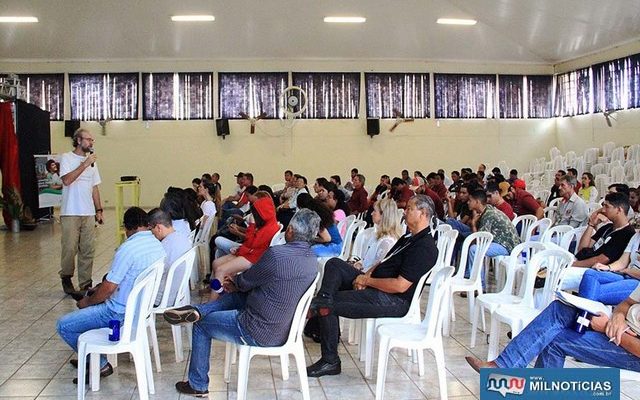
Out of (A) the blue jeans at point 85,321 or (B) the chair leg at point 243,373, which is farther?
(A) the blue jeans at point 85,321

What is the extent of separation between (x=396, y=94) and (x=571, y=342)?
15.6m

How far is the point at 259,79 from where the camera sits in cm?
1795

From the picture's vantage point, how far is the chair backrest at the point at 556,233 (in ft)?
18.6

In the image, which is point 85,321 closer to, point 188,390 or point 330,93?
point 188,390

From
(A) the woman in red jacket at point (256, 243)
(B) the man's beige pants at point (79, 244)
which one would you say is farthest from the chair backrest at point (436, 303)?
(B) the man's beige pants at point (79, 244)

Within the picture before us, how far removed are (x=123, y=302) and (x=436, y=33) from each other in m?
13.6

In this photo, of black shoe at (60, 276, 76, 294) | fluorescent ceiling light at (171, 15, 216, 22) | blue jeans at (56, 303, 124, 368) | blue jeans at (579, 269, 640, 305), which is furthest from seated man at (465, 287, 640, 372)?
fluorescent ceiling light at (171, 15, 216, 22)

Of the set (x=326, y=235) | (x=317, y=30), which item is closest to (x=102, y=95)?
(x=317, y=30)

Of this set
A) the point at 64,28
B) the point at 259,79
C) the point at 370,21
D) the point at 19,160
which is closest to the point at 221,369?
the point at 19,160

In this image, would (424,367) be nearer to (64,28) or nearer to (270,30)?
(270,30)

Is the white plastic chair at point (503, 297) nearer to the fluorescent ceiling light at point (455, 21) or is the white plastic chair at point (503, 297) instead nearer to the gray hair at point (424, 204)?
the gray hair at point (424, 204)

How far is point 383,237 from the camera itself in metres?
4.87

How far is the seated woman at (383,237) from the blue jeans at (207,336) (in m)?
1.38

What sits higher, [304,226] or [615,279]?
[304,226]
